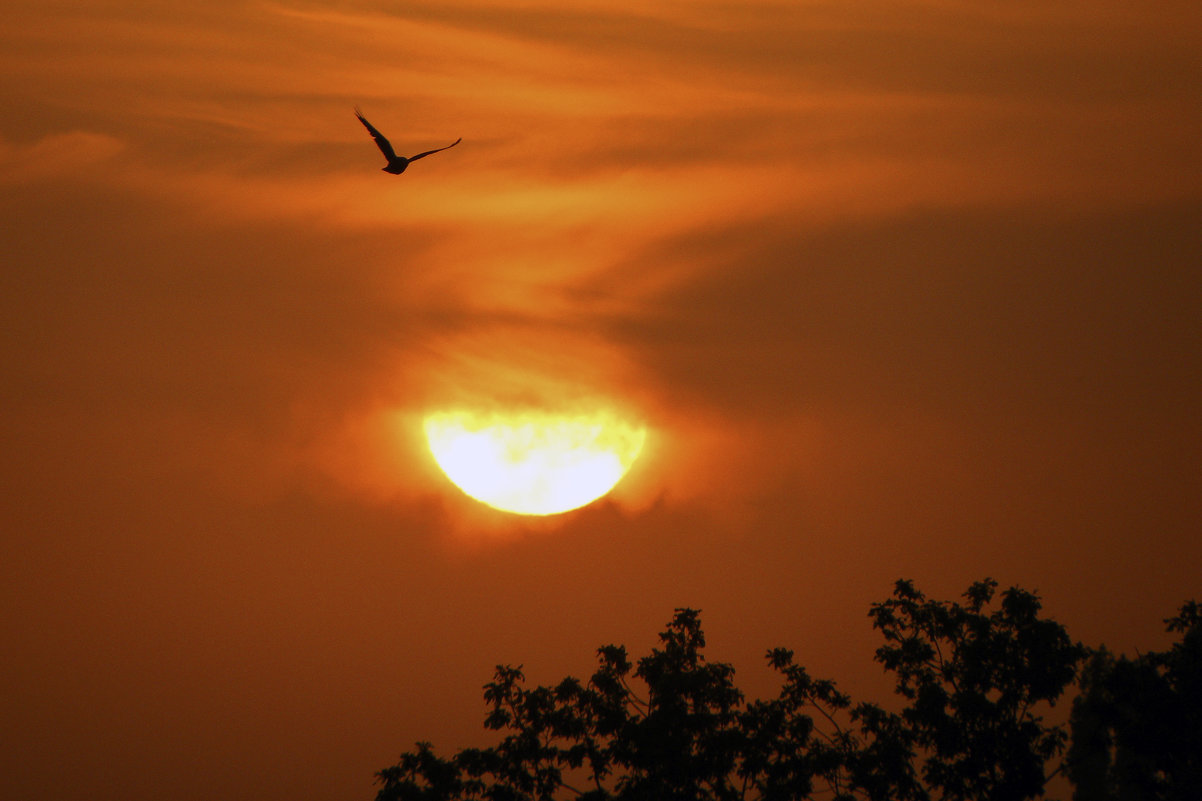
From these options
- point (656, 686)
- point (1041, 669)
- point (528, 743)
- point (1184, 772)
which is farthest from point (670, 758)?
point (1184, 772)

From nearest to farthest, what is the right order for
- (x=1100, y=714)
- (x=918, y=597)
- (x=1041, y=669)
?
1. (x=1100, y=714)
2. (x=1041, y=669)
3. (x=918, y=597)

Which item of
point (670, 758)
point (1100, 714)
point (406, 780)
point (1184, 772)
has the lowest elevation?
point (1184, 772)

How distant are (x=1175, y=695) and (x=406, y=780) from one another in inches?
881

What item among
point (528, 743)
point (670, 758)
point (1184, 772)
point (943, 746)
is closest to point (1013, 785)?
point (943, 746)

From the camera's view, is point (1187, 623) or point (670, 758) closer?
point (1187, 623)

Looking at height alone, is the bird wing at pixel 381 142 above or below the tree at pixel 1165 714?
above

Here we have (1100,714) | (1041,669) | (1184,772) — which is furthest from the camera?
Answer: (1041,669)

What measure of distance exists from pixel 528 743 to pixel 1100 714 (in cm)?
1675

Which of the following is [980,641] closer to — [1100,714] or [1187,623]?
[1100,714]

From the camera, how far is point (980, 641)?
1459 inches

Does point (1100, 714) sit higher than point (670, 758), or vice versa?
point (670, 758)

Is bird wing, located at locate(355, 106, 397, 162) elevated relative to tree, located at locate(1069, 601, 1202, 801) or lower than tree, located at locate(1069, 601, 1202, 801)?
elevated

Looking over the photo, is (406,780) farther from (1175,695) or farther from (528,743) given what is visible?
(1175,695)

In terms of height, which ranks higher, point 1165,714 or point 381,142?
point 381,142
